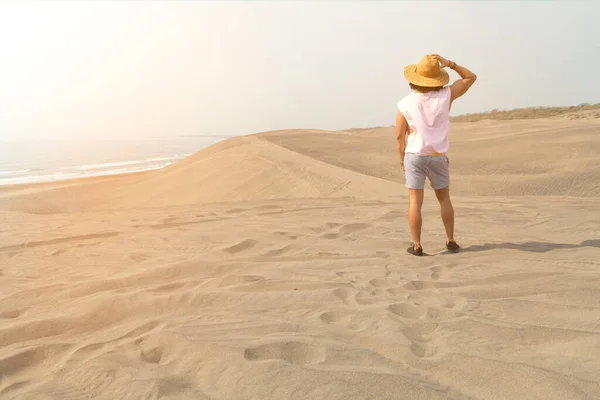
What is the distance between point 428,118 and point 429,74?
365mm

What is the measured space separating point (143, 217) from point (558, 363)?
18.4 feet

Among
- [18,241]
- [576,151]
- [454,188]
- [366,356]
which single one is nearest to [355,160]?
[454,188]

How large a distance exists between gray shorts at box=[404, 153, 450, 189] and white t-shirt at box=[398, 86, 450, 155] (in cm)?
6

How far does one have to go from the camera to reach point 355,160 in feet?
37.1

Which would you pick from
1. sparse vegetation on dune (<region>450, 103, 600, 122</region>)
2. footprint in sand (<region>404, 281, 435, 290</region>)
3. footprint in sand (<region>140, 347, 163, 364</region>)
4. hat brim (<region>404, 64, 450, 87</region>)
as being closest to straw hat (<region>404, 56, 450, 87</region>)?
hat brim (<region>404, 64, 450, 87</region>)

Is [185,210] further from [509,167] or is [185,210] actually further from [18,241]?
[509,167]

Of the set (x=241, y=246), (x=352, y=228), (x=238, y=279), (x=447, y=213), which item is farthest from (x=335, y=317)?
(x=352, y=228)

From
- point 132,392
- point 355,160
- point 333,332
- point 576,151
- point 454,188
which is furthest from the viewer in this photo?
point 355,160

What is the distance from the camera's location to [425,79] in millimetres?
4336

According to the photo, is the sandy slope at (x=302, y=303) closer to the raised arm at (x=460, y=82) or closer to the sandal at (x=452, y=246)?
the sandal at (x=452, y=246)

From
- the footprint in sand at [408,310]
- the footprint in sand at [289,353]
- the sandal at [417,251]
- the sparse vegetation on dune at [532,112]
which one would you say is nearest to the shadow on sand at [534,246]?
the sandal at [417,251]

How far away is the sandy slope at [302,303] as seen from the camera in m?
2.25

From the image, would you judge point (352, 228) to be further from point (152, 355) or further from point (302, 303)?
point (152, 355)

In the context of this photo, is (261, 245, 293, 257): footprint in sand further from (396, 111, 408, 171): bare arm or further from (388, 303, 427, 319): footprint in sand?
(388, 303, 427, 319): footprint in sand
